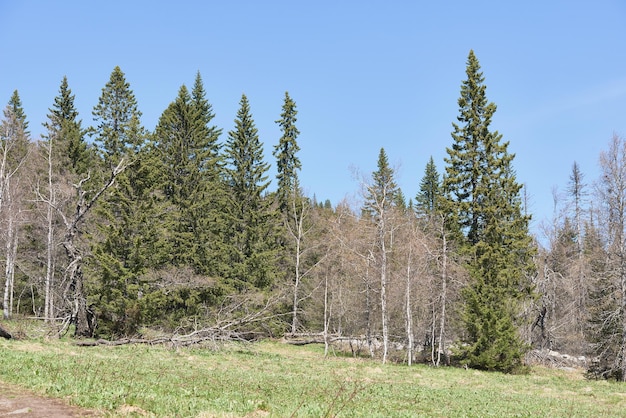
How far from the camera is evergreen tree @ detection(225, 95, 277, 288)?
40.3m

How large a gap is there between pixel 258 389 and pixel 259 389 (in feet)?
0.10

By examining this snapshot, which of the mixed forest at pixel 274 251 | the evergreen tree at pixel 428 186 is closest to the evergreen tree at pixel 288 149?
the mixed forest at pixel 274 251

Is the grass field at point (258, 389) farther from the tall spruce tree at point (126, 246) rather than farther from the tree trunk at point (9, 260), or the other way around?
the tree trunk at point (9, 260)

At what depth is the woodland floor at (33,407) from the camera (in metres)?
6.85

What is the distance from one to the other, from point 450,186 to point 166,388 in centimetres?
2737

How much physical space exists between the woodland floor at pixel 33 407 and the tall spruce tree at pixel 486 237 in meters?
25.4

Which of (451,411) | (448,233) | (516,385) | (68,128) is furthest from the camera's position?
(68,128)

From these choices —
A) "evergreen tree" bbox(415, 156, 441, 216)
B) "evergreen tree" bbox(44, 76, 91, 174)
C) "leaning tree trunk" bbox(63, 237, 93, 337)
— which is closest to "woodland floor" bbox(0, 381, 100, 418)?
"leaning tree trunk" bbox(63, 237, 93, 337)

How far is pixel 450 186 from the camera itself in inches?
1325

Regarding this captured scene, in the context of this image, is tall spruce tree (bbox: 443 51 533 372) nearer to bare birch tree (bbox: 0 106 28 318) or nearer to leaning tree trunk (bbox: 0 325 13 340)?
leaning tree trunk (bbox: 0 325 13 340)

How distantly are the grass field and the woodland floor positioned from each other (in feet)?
0.70

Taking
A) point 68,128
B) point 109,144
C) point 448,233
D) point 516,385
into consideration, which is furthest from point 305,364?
point 68,128

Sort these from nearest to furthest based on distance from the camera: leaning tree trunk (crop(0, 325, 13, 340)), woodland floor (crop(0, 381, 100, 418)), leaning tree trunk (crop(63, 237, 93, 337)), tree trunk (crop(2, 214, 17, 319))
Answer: woodland floor (crop(0, 381, 100, 418)), leaning tree trunk (crop(0, 325, 13, 340)), leaning tree trunk (crop(63, 237, 93, 337)), tree trunk (crop(2, 214, 17, 319))

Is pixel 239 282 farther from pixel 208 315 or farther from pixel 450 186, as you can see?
pixel 450 186
